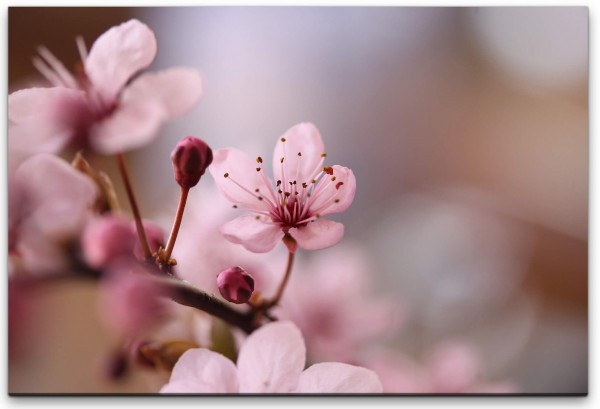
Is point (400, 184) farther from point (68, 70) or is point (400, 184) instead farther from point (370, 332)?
point (68, 70)

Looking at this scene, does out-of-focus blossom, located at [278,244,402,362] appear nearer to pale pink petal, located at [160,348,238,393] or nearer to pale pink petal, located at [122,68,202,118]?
pale pink petal, located at [160,348,238,393]

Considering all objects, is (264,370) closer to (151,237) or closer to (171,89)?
(151,237)

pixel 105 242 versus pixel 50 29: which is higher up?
pixel 50 29

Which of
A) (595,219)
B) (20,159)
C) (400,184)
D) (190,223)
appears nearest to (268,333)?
(190,223)

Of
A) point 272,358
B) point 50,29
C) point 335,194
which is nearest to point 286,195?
point 335,194

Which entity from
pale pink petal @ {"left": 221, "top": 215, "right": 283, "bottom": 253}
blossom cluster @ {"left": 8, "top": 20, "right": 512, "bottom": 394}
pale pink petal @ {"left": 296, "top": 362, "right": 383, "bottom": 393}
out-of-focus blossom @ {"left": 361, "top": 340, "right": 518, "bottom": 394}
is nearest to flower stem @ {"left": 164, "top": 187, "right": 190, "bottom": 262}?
blossom cluster @ {"left": 8, "top": 20, "right": 512, "bottom": 394}
